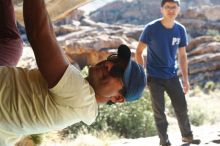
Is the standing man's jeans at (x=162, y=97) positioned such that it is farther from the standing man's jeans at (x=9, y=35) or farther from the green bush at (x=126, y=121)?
the green bush at (x=126, y=121)

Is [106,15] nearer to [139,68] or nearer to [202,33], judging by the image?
[202,33]

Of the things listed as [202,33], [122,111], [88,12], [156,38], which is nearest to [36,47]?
[156,38]

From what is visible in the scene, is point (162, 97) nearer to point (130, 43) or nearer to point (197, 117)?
point (197, 117)

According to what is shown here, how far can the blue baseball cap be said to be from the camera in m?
2.92

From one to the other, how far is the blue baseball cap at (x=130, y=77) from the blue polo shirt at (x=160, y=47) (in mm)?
3396

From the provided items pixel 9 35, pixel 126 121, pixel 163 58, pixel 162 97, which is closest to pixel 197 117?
pixel 126 121

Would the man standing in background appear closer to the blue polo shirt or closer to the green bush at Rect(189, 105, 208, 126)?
the blue polo shirt

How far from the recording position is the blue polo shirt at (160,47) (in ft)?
21.2

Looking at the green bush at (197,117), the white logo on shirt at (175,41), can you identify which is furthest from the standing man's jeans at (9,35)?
the green bush at (197,117)

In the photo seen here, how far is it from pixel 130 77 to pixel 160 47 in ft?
11.7

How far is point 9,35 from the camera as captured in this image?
3.29m

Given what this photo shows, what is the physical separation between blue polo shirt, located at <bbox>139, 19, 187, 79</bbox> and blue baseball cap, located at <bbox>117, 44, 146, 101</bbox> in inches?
134

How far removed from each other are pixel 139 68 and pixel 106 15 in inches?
2262

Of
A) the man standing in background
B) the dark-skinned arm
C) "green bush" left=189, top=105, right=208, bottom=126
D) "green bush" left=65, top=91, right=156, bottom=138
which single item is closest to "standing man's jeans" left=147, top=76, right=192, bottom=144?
the man standing in background
